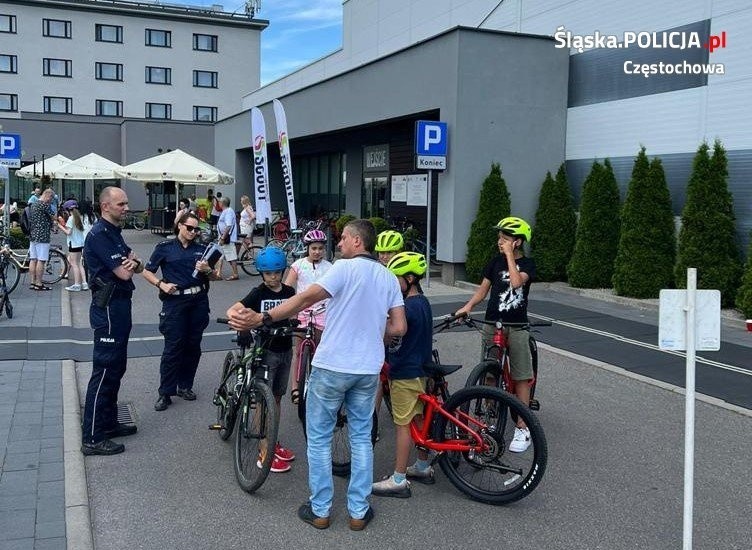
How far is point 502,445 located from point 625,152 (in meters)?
10.8

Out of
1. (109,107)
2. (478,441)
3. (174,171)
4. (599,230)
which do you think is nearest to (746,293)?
(599,230)

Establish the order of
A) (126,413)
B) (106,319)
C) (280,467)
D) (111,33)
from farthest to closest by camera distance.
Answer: (111,33)
(126,413)
(106,319)
(280,467)

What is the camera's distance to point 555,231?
1481 cm

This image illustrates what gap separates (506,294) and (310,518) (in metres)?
2.42

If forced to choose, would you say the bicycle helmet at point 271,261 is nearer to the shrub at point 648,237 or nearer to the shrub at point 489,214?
the shrub at point 648,237

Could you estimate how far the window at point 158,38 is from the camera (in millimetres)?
50188

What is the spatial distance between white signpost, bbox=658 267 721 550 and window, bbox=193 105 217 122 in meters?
50.9

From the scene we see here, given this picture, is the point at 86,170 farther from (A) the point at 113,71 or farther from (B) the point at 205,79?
(B) the point at 205,79

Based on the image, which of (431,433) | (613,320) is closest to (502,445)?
(431,433)

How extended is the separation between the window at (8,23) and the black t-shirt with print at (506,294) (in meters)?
50.4

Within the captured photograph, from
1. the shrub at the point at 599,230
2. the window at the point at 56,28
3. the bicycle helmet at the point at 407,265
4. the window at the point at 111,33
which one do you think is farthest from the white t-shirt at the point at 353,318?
the window at the point at 56,28

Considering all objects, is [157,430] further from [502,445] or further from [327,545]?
[502,445]

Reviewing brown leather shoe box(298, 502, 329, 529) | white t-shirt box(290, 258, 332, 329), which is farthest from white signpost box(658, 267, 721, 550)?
white t-shirt box(290, 258, 332, 329)

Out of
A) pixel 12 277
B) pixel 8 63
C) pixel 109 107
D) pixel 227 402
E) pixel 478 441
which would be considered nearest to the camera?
pixel 478 441
